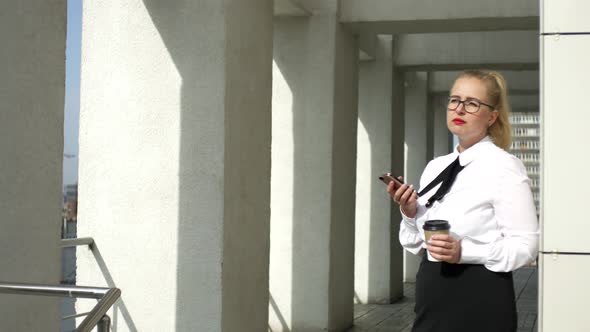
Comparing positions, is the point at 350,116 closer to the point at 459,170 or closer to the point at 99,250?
the point at 99,250

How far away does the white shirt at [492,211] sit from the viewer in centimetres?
212

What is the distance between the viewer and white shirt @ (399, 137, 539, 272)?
83.7 inches

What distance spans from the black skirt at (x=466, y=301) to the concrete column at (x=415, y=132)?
11910mm

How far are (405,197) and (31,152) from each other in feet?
6.60

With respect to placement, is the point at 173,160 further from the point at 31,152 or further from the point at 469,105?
the point at 469,105

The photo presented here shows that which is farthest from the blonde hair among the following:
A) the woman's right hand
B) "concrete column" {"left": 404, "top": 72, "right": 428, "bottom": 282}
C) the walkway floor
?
"concrete column" {"left": 404, "top": 72, "right": 428, "bottom": 282}

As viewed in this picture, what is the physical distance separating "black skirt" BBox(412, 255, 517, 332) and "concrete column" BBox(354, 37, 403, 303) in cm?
894

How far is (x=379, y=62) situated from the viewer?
36.7ft

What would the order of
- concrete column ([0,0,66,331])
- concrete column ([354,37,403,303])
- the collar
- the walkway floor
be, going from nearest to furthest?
the collar
concrete column ([0,0,66,331])
the walkway floor
concrete column ([354,37,403,303])

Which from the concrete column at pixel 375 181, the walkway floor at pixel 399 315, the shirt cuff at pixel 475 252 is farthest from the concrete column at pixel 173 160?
the concrete column at pixel 375 181

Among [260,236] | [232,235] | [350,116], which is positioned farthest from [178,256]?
[350,116]
